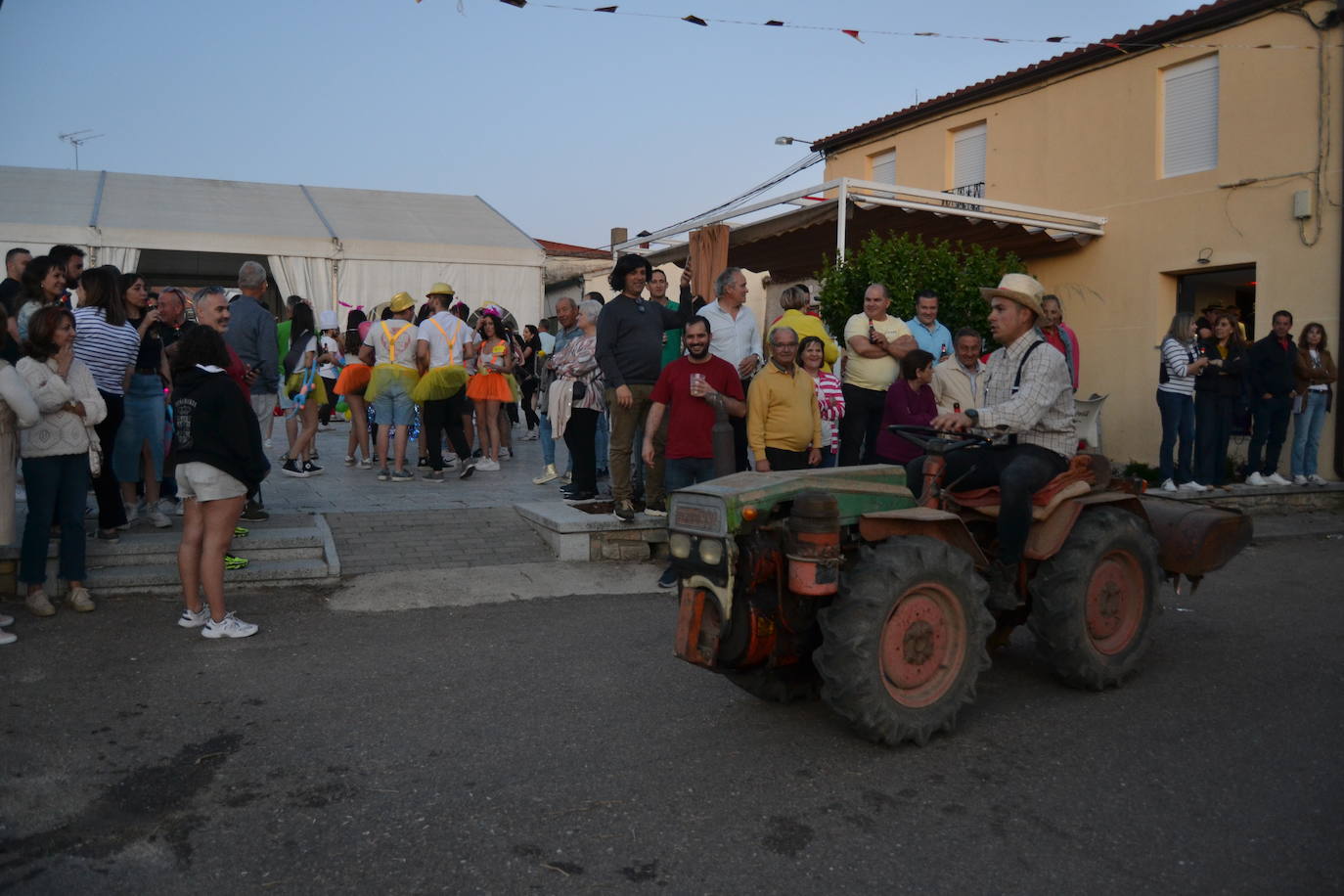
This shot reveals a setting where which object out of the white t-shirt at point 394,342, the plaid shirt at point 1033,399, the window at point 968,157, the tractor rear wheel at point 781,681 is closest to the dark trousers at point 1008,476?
the plaid shirt at point 1033,399

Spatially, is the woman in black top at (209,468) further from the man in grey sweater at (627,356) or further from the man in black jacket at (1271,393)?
the man in black jacket at (1271,393)

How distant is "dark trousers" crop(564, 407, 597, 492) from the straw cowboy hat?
487cm

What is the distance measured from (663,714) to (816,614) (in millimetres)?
968

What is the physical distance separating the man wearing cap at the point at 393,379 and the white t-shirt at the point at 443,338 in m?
0.18

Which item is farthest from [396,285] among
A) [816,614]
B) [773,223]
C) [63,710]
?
[816,614]

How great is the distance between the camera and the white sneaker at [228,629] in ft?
19.7

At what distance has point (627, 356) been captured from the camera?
27.6ft

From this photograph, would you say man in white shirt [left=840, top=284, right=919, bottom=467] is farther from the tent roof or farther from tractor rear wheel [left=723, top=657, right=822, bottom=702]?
the tent roof

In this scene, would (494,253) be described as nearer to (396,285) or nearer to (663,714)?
(396,285)

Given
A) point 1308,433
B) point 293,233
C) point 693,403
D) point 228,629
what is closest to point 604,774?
point 228,629

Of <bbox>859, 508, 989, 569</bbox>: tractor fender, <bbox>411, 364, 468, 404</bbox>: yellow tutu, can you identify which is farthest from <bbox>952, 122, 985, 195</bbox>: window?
<bbox>859, 508, 989, 569</bbox>: tractor fender

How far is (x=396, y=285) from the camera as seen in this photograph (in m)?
18.3

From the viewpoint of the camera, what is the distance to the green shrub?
1175cm

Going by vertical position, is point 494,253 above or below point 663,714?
above
